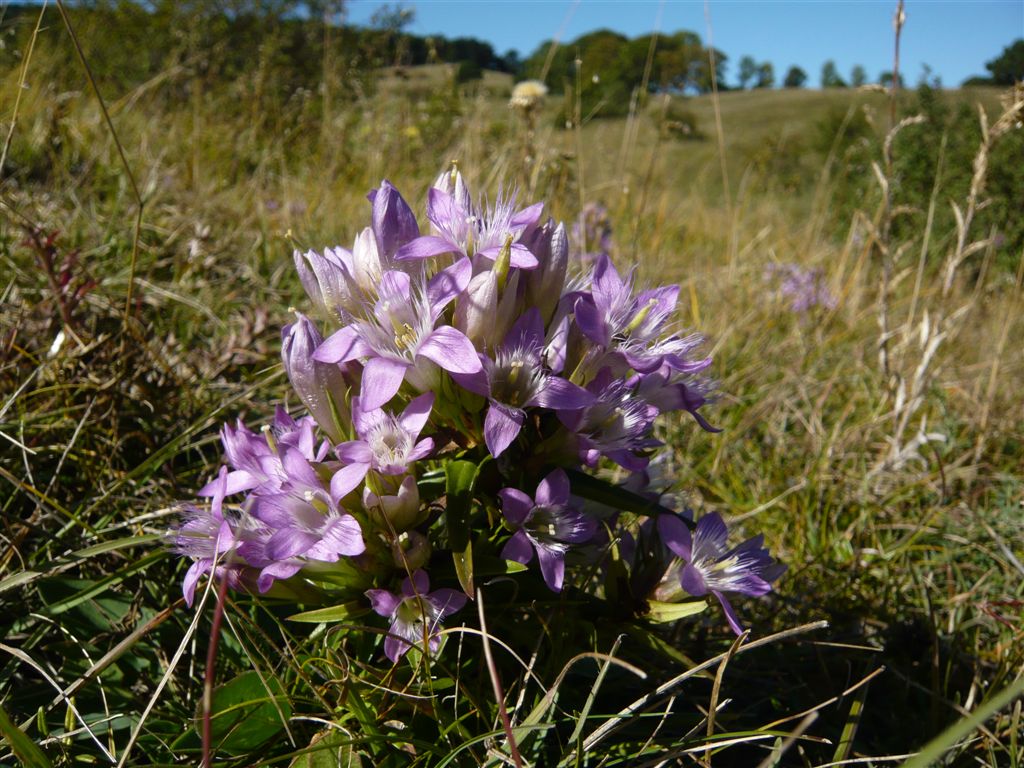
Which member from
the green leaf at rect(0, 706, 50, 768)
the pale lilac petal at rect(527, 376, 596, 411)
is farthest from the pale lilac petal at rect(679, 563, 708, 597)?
the green leaf at rect(0, 706, 50, 768)

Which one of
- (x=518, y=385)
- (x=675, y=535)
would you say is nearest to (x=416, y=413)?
(x=518, y=385)

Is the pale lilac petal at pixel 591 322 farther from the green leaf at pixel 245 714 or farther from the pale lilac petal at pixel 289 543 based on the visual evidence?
the green leaf at pixel 245 714

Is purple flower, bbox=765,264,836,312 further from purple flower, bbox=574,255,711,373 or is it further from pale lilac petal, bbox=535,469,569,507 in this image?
pale lilac petal, bbox=535,469,569,507

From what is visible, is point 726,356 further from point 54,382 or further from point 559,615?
point 54,382

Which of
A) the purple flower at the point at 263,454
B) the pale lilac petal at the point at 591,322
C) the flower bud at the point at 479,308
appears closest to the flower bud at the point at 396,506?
the purple flower at the point at 263,454

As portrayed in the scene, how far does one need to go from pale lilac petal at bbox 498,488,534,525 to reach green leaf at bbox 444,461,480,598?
2.1 inches

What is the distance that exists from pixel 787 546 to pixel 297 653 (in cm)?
156

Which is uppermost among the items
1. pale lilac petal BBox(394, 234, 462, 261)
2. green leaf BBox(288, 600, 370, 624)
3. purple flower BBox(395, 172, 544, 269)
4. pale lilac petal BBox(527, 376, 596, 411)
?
purple flower BBox(395, 172, 544, 269)

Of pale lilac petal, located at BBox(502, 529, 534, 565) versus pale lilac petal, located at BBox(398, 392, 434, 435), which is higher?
pale lilac petal, located at BBox(398, 392, 434, 435)

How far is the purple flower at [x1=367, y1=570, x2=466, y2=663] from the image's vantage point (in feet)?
3.65

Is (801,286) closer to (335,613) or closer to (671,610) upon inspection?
(671,610)

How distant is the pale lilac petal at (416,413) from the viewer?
1084 mm

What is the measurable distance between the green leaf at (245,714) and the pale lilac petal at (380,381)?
508mm

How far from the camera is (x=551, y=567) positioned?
43.1 inches
